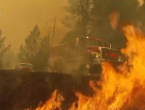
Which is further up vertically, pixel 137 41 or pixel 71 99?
pixel 137 41

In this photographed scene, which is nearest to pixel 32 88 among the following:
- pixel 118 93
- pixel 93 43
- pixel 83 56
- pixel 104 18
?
pixel 118 93

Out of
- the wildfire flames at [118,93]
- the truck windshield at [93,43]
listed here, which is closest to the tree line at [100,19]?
the truck windshield at [93,43]

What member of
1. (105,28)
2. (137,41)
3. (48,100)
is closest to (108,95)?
(48,100)

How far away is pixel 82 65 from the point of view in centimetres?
1252

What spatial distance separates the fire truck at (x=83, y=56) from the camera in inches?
496

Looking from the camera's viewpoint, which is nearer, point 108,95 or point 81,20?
point 108,95

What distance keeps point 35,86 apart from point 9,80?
753mm

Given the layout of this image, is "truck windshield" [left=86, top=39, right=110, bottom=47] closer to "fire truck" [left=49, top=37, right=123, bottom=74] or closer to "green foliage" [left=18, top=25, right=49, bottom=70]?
"fire truck" [left=49, top=37, right=123, bottom=74]

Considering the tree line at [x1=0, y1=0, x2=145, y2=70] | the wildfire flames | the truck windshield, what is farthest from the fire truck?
the tree line at [x1=0, y1=0, x2=145, y2=70]

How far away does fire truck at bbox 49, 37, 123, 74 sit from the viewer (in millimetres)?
12594

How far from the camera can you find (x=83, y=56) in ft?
42.9

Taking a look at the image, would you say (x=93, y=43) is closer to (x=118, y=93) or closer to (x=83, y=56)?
(x=83, y=56)

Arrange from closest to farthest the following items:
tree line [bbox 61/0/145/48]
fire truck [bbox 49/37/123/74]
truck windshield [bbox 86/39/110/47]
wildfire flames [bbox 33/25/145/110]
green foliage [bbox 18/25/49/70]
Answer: wildfire flames [bbox 33/25/145/110] < fire truck [bbox 49/37/123/74] < truck windshield [bbox 86/39/110/47] < tree line [bbox 61/0/145/48] < green foliage [bbox 18/25/49/70]

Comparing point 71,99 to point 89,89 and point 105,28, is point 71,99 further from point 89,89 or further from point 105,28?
point 105,28
